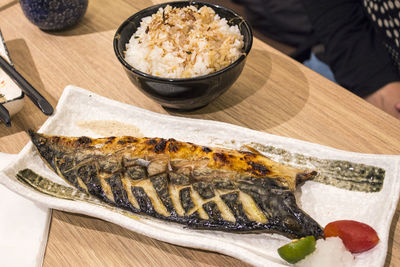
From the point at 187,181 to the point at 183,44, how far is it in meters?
0.75

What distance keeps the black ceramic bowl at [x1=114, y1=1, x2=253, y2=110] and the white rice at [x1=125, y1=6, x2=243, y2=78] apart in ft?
0.14

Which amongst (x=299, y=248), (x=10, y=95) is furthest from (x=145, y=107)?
(x=299, y=248)

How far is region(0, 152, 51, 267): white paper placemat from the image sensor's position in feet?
4.54

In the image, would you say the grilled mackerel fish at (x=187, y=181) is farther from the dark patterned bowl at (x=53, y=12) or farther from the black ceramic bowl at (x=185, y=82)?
the dark patterned bowl at (x=53, y=12)

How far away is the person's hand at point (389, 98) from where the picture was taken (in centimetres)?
231

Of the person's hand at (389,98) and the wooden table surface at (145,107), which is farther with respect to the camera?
the person's hand at (389,98)

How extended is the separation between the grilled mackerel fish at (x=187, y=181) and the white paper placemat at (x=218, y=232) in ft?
0.19

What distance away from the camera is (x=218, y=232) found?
1.36 metres

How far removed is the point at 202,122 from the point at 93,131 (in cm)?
55

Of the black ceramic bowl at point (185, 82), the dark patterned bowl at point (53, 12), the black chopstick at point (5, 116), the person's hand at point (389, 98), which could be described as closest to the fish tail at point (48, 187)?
the black chopstick at point (5, 116)

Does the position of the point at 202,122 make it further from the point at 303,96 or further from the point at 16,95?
the point at 16,95

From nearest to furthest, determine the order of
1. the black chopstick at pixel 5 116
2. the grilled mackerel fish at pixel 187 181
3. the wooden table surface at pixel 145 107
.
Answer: the grilled mackerel fish at pixel 187 181
the wooden table surface at pixel 145 107
the black chopstick at pixel 5 116

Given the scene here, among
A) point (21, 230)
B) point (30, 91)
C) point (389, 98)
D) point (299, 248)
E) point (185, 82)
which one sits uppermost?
point (185, 82)

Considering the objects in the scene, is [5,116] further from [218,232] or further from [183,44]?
[218,232]
